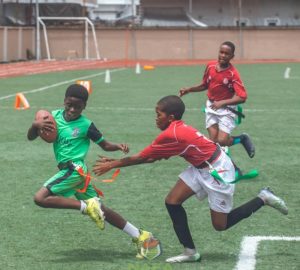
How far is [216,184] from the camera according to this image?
6.93 m

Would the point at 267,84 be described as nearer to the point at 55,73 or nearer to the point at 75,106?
the point at 55,73

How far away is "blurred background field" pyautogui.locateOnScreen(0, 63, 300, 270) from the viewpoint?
717 centimetres

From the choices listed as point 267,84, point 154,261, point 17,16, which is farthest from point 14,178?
point 17,16

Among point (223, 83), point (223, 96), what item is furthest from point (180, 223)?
point (223, 96)

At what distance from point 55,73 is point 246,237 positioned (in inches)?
1162

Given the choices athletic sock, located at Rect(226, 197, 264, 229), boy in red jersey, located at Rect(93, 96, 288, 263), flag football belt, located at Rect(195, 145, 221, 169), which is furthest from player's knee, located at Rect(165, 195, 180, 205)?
athletic sock, located at Rect(226, 197, 264, 229)

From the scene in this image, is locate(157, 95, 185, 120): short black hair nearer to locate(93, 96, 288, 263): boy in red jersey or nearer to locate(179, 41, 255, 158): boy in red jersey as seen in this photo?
locate(93, 96, 288, 263): boy in red jersey

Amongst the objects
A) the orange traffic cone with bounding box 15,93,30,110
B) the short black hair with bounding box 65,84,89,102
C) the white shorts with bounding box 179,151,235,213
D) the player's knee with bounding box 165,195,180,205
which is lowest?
the player's knee with bounding box 165,195,180,205

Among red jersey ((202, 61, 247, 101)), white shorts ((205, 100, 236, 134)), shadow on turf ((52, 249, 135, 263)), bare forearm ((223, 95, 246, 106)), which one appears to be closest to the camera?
shadow on turf ((52, 249, 135, 263))

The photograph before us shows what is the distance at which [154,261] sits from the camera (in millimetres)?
7039

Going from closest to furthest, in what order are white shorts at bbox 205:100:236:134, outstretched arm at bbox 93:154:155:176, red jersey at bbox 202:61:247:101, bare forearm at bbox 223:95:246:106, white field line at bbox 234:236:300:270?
1. outstretched arm at bbox 93:154:155:176
2. white field line at bbox 234:236:300:270
3. bare forearm at bbox 223:95:246:106
4. red jersey at bbox 202:61:247:101
5. white shorts at bbox 205:100:236:134

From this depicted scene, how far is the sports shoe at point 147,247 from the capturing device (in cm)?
712

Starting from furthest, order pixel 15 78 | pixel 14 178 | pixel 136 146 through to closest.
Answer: pixel 15 78, pixel 136 146, pixel 14 178

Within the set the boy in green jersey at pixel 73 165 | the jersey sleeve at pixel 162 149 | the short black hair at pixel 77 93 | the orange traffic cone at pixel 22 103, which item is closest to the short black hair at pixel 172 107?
the jersey sleeve at pixel 162 149
